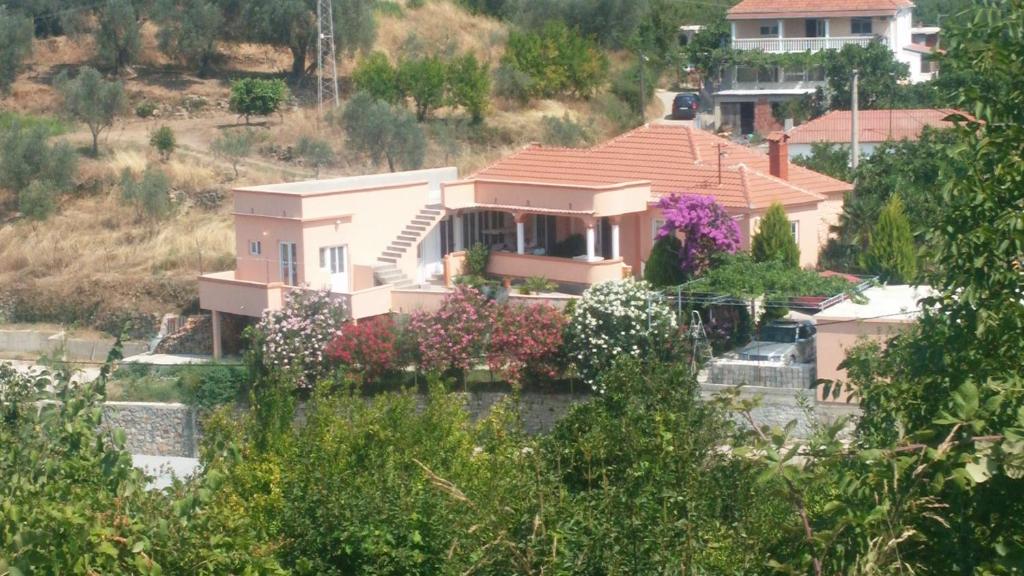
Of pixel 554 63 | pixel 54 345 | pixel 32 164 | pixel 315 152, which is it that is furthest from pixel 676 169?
pixel 554 63

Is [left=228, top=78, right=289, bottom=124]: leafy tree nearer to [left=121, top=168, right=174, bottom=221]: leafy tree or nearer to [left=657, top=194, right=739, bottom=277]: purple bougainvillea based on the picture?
[left=121, top=168, right=174, bottom=221]: leafy tree

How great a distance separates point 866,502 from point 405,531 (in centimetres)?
474

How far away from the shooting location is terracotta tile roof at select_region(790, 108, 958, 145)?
41103 millimetres

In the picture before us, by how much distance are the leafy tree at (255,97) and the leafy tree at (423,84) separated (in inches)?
155

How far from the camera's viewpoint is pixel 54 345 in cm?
3136

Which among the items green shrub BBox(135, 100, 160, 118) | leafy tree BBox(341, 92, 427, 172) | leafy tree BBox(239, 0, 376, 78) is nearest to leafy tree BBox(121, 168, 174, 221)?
leafy tree BBox(341, 92, 427, 172)

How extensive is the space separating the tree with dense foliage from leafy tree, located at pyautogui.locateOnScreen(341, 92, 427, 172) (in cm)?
977

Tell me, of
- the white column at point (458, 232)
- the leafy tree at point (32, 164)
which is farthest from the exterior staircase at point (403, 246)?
the leafy tree at point (32, 164)

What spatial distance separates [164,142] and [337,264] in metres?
13.3

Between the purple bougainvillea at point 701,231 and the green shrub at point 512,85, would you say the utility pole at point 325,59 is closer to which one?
the green shrub at point 512,85

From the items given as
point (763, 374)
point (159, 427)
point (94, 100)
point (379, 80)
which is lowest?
point (159, 427)

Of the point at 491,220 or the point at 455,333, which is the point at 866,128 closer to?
the point at 491,220

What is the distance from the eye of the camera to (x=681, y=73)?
58.5 meters

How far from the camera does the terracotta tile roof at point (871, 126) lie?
135 feet
